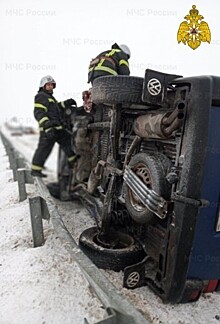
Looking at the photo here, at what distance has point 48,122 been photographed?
479 cm

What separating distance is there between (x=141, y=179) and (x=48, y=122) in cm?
281

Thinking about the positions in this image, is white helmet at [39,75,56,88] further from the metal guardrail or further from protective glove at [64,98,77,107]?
the metal guardrail

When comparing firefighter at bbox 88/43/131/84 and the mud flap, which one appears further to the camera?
firefighter at bbox 88/43/131/84

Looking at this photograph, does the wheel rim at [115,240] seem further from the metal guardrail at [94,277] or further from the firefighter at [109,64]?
the firefighter at [109,64]

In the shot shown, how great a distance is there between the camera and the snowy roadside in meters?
1.89

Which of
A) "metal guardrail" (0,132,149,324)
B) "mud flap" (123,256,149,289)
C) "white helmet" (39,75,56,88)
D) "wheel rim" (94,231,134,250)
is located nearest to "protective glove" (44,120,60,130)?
"white helmet" (39,75,56,88)

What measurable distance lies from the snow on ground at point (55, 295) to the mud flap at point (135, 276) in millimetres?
45

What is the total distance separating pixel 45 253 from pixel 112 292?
107 cm

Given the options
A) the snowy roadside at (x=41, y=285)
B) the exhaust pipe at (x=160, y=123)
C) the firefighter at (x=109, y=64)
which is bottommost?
the snowy roadside at (x=41, y=285)

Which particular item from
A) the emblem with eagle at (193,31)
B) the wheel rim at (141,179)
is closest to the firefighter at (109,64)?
the emblem with eagle at (193,31)

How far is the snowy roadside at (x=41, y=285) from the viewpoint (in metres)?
1.89

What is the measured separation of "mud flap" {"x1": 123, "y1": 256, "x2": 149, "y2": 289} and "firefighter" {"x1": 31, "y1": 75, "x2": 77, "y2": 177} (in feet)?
9.65

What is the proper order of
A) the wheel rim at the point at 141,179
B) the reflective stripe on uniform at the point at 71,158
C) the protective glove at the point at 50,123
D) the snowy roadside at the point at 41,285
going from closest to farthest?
the snowy roadside at the point at 41,285 < the wheel rim at the point at 141,179 < the protective glove at the point at 50,123 < the reflective stripe on uniform at the point at 71,158

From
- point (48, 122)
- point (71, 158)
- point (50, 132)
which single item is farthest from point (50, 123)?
point (71, 158)
